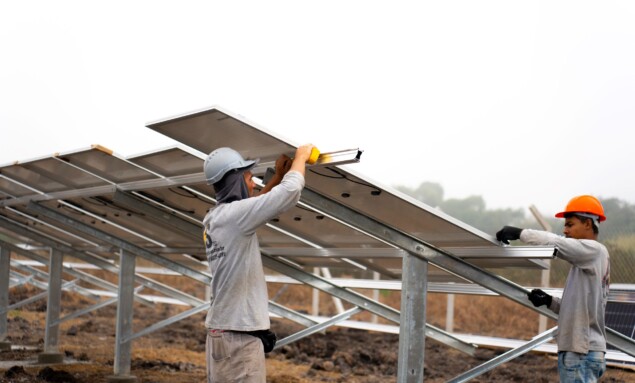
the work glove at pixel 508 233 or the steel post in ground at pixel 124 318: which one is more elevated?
the work glove at pixel 508 233

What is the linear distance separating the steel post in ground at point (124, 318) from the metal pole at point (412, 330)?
17.0ft

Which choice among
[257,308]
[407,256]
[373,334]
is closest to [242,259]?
[257,308]

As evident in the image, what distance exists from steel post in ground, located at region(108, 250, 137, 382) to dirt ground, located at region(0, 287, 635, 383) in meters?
0.41

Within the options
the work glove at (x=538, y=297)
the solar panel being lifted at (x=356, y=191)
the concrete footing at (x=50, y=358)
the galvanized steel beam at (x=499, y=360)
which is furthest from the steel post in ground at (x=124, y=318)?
the work glove at (x=538, y=297)

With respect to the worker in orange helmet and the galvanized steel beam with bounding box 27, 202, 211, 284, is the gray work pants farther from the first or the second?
the galvanized steel beam with bounding box 27, 202, 211, 284

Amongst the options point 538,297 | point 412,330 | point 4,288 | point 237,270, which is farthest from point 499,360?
point 4,288

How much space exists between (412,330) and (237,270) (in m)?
1.27

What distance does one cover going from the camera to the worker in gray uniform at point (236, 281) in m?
4.62

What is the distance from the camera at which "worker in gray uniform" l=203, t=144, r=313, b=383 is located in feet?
15.1

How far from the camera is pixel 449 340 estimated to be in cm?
798

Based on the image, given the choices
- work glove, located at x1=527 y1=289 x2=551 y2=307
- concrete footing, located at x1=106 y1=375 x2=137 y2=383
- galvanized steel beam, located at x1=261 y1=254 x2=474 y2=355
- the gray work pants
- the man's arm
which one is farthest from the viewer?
concrete footing, located at x1=106 y1=375 x2=137 y2=383

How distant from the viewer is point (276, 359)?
552 inches

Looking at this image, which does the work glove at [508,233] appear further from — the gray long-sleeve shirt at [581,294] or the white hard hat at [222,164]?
the white hard hat at [222,164]

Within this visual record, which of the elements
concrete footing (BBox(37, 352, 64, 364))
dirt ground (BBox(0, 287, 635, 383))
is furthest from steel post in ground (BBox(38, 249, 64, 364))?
dirt ground (BBox(0, 287, 635, 383))
